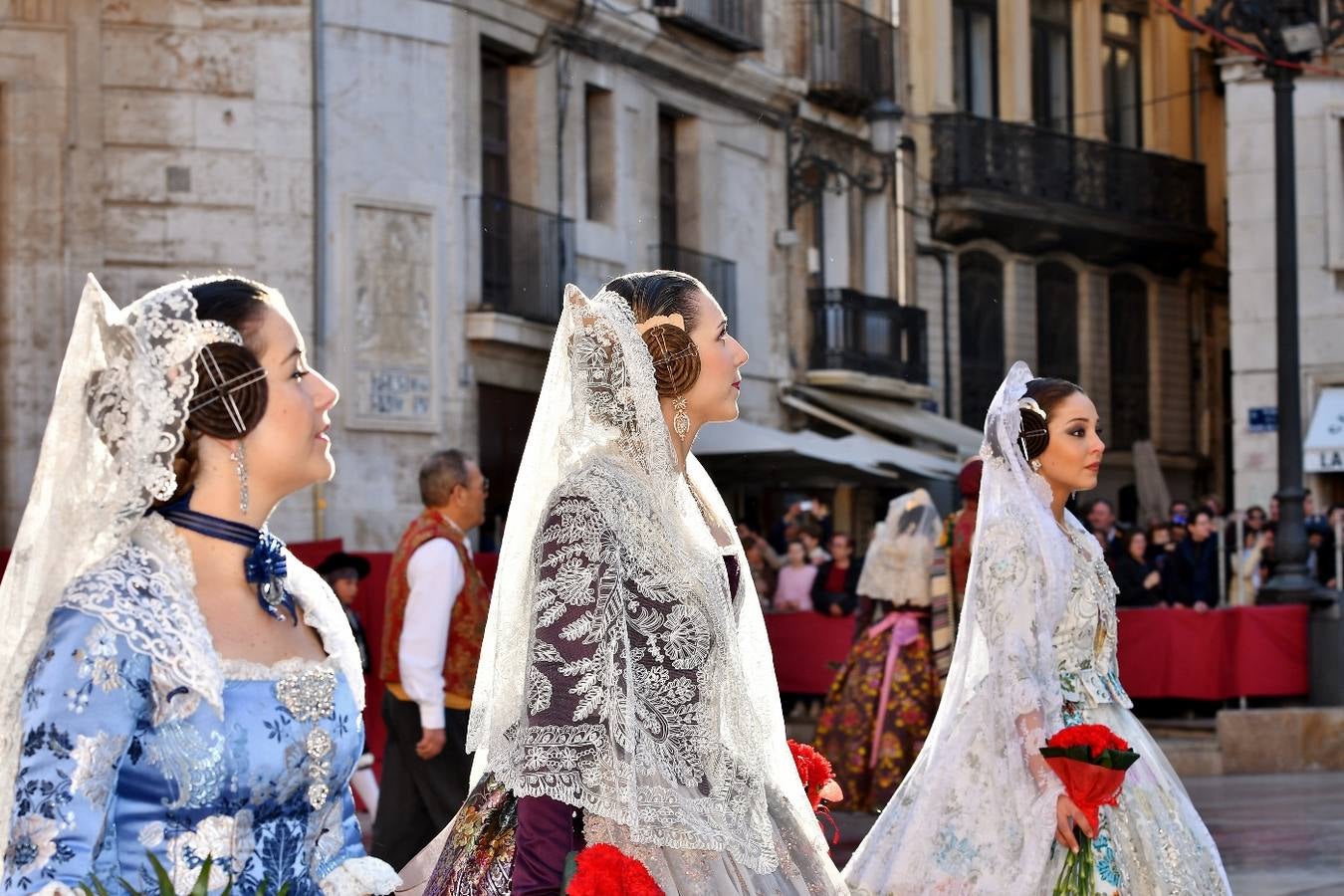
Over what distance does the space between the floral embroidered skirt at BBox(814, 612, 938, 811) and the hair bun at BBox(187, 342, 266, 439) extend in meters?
8.20

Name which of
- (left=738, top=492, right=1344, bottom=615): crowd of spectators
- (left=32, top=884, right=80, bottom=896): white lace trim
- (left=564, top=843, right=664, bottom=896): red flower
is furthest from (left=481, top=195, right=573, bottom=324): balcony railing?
(left=32, top=884, right=80, bottom=896): white lace trim

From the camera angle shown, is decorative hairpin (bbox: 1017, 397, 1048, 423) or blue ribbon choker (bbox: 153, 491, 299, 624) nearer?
blue ribbon choker (bbox: 153, 491, 299, 624)

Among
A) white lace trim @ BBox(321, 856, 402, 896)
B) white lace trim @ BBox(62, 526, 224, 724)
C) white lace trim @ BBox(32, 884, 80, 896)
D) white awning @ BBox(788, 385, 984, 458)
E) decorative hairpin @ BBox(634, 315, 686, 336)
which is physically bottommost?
white lace trim @ BBox(321, 856, 402, 896)

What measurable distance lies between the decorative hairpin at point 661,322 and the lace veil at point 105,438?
122 centimetres

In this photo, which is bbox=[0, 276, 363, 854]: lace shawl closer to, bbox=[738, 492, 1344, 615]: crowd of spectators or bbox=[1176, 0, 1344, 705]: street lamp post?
bbox=[738, 492, 1344, 615]: crowd of spectators

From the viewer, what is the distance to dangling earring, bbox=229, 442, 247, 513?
3.63m

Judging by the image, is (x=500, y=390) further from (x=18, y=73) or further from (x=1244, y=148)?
(x=1244, y=148)

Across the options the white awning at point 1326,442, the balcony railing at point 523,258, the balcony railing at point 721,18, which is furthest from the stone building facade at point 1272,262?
the balcony railing at point 523,258

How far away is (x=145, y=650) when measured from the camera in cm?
339

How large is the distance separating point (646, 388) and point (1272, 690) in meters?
11.7

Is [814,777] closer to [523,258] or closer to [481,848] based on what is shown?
[481,848]

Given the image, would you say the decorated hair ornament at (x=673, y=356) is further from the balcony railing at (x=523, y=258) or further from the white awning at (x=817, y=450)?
the white awning at (x=817, y=450)

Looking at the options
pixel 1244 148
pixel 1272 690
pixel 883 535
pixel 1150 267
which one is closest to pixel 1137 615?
pixel 1272 690

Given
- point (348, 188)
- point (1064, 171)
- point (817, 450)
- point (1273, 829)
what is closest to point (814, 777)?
point (1273, 829)
